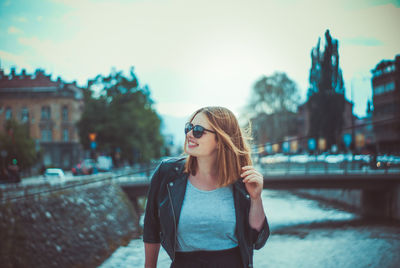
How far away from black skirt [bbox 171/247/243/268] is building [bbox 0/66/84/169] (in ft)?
9.75

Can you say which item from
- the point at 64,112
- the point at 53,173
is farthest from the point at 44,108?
the point at 53,173

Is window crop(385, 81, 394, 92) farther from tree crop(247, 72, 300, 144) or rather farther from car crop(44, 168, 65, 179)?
tree crop(247, 72, 300, 144)

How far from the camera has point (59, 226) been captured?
10648 mm

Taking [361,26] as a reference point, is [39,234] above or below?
below

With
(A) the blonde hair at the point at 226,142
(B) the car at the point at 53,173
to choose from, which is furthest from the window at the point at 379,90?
(B) the car at the point at 53,173

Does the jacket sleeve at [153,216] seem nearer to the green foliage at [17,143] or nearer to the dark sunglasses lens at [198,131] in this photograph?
the dark sunglasses lens at [198,131]

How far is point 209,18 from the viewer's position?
3092mm

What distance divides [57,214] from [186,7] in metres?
9.14

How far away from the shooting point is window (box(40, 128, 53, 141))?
544 cm

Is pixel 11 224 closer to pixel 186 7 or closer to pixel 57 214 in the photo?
pixel 57 214

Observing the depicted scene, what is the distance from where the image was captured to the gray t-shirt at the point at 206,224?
1.79m

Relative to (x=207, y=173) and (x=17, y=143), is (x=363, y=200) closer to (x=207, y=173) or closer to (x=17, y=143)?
(x=17, y=143)

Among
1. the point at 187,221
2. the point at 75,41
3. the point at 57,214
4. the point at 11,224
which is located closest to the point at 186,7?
the point at 75,41

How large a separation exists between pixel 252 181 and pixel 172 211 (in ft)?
1.27
